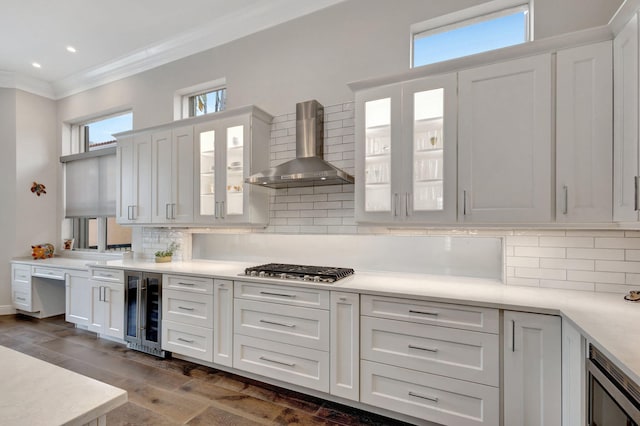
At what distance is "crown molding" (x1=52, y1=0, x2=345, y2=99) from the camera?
329 cm

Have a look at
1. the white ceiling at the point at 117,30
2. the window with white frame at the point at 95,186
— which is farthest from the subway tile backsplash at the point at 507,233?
the window with white frame at the point at 95,186

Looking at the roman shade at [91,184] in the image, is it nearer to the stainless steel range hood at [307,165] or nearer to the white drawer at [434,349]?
the stainless steel range hood at [307,165]

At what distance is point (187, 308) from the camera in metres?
3.01

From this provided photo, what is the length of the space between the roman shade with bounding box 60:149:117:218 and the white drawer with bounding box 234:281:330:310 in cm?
307

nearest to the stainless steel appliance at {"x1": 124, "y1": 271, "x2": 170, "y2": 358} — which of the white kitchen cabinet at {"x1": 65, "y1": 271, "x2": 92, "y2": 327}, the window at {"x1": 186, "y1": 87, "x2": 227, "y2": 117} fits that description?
the white kitchen cabinet at {"x1": 65, "y1": 271, "x2": 92, "y2": 327}

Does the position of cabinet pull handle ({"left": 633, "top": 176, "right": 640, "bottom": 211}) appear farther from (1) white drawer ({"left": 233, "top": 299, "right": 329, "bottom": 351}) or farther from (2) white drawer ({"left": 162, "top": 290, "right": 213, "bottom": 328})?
(2) white drawer ({"left": 162, "top": 290, "right": 213, "bottom": 328})

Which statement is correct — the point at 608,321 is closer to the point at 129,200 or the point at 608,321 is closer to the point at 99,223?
the point at 129,200

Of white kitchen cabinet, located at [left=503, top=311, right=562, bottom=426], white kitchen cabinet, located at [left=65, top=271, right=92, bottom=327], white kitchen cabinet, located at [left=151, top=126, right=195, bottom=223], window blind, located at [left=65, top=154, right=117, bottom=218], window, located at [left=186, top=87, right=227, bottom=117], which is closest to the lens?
white kitchen cabinet, located at [left=503, top=311, right=562, bottom=426]

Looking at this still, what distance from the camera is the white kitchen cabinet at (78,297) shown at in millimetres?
3826

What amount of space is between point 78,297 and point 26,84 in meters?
3.51

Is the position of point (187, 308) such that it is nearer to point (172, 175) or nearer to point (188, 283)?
point (188, 283)

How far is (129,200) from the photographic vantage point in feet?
12.7

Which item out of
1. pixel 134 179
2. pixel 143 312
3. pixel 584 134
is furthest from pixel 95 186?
pixel 584 134

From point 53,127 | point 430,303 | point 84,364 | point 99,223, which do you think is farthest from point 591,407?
point 53,127
